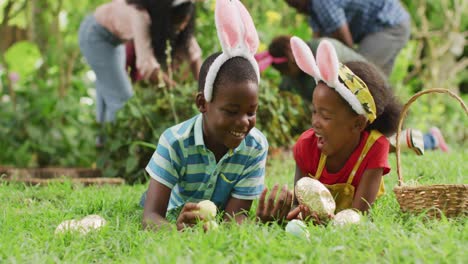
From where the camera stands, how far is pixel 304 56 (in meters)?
3.10

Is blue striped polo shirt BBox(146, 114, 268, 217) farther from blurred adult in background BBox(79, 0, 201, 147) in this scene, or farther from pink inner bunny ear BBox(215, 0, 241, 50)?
blurred adult in background BBox(79, 0, 201, 147)

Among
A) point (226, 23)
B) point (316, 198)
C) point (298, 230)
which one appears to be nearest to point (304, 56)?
point (226, 23)

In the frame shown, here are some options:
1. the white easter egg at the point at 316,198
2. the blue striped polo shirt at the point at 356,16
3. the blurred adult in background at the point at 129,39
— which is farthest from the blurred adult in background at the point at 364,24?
the white easter egg at the point at 316,198

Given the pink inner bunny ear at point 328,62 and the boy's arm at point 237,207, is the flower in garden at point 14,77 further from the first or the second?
the pink inner bunny ear at point 328,62

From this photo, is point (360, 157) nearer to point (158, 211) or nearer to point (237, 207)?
point (237, 207)

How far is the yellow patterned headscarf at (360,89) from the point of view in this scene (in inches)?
121

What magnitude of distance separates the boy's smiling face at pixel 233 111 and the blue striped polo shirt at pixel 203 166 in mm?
164

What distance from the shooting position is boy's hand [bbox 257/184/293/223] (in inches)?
111

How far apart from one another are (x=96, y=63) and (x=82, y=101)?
245cm

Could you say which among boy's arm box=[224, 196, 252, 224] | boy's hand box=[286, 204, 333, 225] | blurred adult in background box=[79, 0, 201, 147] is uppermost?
blurred adult in background box=[79, 0, 201, 147]

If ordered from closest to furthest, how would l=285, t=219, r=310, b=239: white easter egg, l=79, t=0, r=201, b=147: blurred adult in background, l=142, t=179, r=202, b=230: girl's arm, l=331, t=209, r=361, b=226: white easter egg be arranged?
l=285, t=219, r=310, b=239: white easter egg → l=331, t=209, r=361, b=226: white easter egg → l=142, t=179, r=202, b=230: girl's arm → l=79, t=0, r=201, b=147: blurred adult in background

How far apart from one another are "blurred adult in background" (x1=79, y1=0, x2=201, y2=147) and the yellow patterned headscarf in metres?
2.20

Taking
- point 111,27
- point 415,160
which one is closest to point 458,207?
point 415,160

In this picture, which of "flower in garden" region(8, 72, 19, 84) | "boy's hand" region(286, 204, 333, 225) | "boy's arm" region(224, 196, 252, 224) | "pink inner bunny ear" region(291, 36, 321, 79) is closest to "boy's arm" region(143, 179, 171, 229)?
"boy's arm" region(224, 196, 252, 224)
